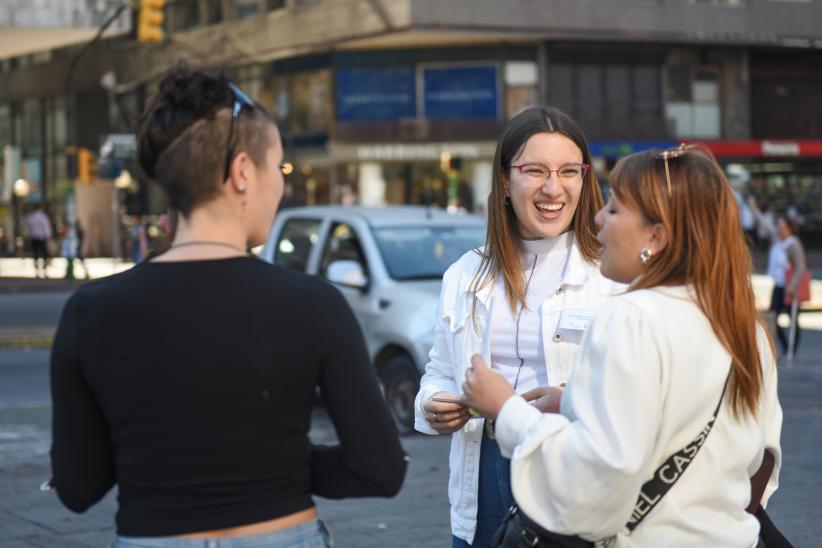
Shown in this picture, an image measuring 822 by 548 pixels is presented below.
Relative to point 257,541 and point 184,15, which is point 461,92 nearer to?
point 184,15

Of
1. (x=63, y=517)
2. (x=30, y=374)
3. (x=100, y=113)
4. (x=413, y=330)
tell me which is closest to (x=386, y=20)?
(x=100, y=113)

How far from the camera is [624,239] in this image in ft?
9.67

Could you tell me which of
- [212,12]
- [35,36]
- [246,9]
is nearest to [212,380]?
[35,36]

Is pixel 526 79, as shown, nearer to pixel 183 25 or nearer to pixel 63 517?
pixel 183 25

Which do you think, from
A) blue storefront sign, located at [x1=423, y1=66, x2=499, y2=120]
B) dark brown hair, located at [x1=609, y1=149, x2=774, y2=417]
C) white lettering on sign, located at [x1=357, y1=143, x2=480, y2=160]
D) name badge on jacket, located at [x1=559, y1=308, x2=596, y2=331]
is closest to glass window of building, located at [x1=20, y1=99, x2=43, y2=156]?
white lettering on sign, located at [x1=357, y1=143, x2=480, y2=160]

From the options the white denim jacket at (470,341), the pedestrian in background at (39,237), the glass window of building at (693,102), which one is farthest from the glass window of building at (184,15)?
the white denim jacket at (470,341)

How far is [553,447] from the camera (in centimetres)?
278

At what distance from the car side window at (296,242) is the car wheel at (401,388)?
143cm

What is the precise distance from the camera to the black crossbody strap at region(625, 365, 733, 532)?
2824 mm

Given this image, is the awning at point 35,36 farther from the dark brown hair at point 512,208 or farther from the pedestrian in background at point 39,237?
Answer: the dark brown hair at point 512,208

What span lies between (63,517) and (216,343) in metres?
5.84

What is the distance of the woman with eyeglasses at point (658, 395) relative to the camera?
2.74 meters

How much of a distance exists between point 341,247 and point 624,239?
9021 mm

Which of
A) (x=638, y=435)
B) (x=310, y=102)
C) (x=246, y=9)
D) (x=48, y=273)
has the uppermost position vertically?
(x=246, y=9)
